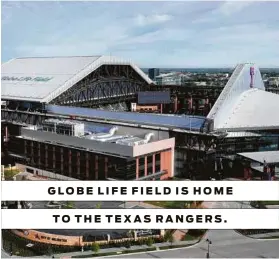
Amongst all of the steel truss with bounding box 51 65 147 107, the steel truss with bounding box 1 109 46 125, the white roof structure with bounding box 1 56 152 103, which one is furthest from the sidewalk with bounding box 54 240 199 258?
the steel truss with bounding box 51 65 147 107

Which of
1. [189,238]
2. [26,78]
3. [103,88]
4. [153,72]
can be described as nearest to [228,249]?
[189,238]

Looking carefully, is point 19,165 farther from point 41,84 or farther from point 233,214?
point 233,214

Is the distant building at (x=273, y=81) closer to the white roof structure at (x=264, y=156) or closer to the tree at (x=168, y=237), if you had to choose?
the white roof structure at (x=264, y=156)

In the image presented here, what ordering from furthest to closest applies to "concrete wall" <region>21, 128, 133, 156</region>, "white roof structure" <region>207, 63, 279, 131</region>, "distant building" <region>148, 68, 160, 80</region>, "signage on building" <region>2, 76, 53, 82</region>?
"signage on building" <region>2, 76, 53, 82</region> → "white roof structure" <region>207, 63, 279, 131</region> → "distant building" <region>148, 68, 160, 80</region> → "concrete wall" <region>21, 128, 133, 156</region>

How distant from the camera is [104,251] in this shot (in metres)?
5.88

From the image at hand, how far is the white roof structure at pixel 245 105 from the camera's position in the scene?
6.61 meters

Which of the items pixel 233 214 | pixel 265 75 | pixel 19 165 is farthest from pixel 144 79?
pixel 233 214

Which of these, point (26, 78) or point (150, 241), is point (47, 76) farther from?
point (150, 241)

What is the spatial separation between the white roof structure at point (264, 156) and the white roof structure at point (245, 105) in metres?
0.37
